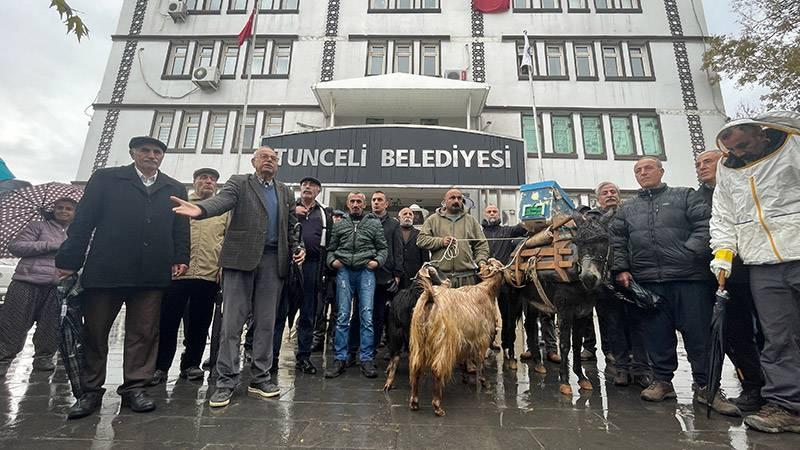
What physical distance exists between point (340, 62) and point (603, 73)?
10884 mm

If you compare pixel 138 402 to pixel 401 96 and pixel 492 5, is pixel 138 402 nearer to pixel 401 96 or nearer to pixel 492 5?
pixel 401 96

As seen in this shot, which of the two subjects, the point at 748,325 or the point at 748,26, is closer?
the point at 748,325

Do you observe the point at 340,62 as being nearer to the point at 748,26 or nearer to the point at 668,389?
the point at 748,26

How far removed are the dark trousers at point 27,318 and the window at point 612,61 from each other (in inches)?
706

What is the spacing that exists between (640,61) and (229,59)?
17.4 metres

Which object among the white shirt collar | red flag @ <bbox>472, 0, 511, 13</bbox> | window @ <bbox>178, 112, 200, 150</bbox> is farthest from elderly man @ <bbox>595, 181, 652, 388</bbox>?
window @ <bbox>178, 112, 200, 150</bbox>

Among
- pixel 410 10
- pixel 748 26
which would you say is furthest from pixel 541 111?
pixel 410 10

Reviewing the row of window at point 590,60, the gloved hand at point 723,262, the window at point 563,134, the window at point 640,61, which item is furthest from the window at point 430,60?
the gloved hand at point 723,262

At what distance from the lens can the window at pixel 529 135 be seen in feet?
47.2

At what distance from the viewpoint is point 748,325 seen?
358cm

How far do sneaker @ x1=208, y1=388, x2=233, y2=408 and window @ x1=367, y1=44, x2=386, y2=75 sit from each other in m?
14.5

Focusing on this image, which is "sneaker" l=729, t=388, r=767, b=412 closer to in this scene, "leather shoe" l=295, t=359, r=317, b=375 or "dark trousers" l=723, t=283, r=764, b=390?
"dark trousers" l=723, t=283, r=764, b=390

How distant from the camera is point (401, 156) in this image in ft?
39.3

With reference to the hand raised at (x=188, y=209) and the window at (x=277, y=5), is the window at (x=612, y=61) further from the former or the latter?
the hand raised at (x=188, y=209)
